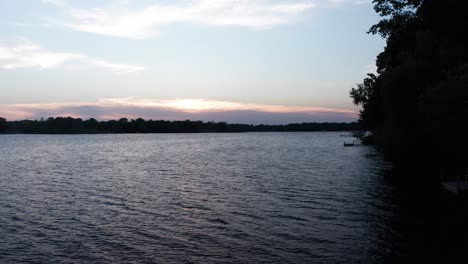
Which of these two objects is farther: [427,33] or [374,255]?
[427,33]

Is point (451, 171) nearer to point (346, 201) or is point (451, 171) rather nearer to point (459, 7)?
point (346, 201)

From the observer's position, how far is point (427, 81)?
34.6m

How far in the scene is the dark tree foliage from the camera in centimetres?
2623

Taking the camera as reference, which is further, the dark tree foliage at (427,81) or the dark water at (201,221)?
the dark tree foliage at (427,81)

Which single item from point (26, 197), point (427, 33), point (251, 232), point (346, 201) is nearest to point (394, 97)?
point (427, 33)

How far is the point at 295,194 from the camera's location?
3719 centimetres

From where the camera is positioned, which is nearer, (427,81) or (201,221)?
(201,221)

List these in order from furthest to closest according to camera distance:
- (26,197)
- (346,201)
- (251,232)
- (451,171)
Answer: (451,171), (26,197), (346,201), (251,232)

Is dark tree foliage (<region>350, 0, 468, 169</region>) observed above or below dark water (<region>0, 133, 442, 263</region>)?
above

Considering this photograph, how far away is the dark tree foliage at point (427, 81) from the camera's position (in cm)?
2623

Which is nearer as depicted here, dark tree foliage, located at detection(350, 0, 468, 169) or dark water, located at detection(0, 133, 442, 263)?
dark water, located at detection(0, 133, 442, 263)

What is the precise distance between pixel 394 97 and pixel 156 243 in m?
24.6

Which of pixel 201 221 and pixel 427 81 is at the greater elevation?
pixel 427 81

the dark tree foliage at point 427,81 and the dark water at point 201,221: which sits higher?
the dark tree foliage at point 427,81
